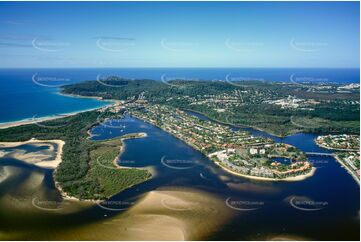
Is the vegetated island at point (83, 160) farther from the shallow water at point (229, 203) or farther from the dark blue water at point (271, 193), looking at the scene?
the dark blue water at point (271, 193)

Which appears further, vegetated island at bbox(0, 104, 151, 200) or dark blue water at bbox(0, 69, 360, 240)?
vegetated island at bbox(0, 104, 151, 200)

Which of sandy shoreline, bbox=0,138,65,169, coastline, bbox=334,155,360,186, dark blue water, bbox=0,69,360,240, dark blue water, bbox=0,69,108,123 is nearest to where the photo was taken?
dark blue water, bbox=0,69,360,240

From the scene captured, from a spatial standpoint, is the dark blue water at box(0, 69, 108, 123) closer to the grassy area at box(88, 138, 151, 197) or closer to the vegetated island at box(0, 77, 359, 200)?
the vegetated island at box(0, 77, 359, 200)

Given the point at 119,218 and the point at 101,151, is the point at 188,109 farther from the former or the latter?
the point at 119,218

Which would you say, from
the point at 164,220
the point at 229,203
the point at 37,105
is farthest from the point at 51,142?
the point at 37,105

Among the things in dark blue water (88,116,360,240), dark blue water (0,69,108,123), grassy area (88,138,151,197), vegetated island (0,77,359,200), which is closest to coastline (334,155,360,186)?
dark blue water (88,116,360,240)

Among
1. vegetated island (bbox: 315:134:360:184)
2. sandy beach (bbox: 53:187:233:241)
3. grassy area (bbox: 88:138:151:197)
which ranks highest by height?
vegetated island (bbox: 315:134:360:184)

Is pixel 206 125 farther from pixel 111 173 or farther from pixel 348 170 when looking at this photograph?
pixel 111 173

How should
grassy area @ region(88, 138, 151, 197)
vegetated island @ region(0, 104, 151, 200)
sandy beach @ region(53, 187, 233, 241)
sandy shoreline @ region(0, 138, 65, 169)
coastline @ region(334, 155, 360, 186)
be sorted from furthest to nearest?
sandy shoreline @ region(0, 138, 65, 169), coastline @ region(334, 155, 360, 186), grassy area @ region(88, 138, 151, 197), vegetated island @ region(0, 104, 151, 200), sandy beach @ region(53, 187, 233, 241)
